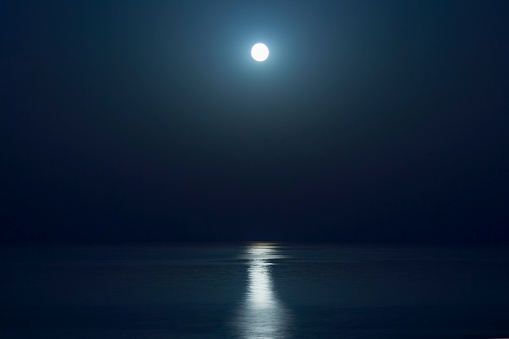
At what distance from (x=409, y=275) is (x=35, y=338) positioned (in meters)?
18.2

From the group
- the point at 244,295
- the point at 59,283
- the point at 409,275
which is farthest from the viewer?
the point at 409,275

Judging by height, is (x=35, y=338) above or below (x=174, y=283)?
below

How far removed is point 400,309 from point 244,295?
15.2 feet

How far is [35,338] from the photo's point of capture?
12.0m

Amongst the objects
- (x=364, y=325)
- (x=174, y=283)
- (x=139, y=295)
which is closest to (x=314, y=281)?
(x=174, y=283)

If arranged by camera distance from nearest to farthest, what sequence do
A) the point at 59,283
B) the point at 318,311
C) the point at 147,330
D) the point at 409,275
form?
the point at 147,330 < the point at 318,311 < the point at 59,283 < the point at 409,275

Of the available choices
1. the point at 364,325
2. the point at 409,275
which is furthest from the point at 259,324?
the point at 409,275

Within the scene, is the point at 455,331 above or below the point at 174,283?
below

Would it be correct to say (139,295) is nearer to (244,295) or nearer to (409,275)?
(244,295)

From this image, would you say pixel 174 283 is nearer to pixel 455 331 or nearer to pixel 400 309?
pixel 400 309

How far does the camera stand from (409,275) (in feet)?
89.5

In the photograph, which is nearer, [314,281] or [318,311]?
[318,311]

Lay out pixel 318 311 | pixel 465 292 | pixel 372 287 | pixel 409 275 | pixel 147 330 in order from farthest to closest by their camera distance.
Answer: pixel 409 275, pixel 372 287, pixel 465 292, pixel 318 311, pixel 147 330

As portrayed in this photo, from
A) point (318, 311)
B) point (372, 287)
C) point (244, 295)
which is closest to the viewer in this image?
point (318, 311)
